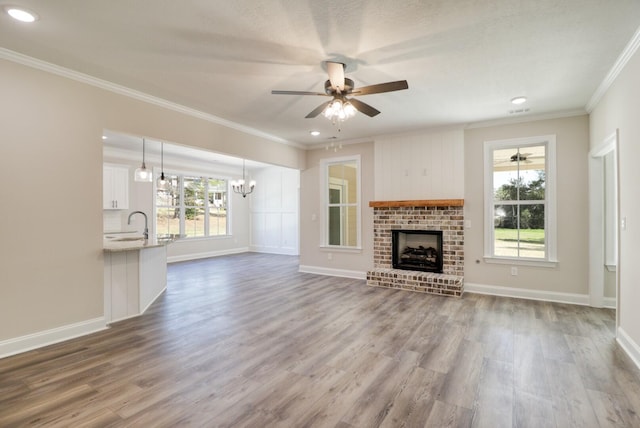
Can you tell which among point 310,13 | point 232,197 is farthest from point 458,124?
point 232,197

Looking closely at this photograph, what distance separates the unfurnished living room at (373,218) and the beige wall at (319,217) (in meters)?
0.29

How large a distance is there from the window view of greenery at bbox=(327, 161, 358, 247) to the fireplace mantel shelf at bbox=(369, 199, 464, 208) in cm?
66

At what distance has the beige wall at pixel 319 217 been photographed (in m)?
6.19

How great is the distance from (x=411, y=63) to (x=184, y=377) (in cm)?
352

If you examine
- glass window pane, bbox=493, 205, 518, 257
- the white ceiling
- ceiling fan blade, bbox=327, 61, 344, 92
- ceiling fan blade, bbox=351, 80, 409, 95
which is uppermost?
the white ceiling

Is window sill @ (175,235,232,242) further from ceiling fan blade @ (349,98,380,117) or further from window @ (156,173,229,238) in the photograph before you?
ceiling fan blade @ (349,98,380,117)

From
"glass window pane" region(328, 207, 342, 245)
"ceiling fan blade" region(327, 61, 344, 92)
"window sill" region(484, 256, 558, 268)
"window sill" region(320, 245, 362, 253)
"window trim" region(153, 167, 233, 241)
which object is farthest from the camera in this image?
"window trim" region(153, 167, 233, 241)

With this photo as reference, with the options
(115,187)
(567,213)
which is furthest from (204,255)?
(567,213)

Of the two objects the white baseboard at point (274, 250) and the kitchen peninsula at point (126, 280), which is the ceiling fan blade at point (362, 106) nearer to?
the kitchen peninsula at point (126, 280)

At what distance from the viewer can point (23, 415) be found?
2.01 meters

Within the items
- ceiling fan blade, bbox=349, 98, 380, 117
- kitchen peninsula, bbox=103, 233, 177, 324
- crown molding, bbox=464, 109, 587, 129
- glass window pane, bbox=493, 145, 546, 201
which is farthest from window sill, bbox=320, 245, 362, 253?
ceiling fan blade, bbox=349, 98, 380, 117

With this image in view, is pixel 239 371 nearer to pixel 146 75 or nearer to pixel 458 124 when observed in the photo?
pixel 146 75

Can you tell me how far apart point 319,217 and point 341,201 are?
23.6 inches

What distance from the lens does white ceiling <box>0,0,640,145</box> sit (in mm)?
2250
